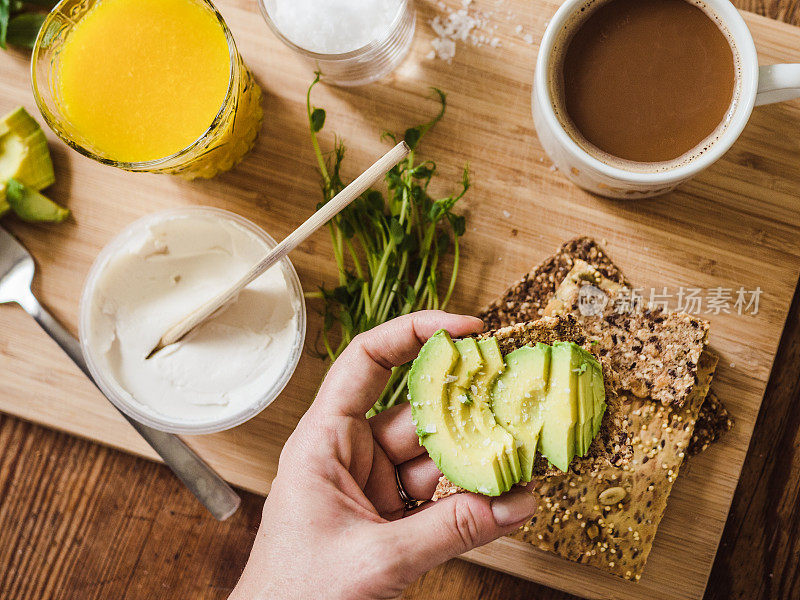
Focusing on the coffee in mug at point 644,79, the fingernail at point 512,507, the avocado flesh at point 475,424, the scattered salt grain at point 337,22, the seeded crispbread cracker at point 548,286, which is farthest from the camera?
the seeded crispbread cracker at point 548,286

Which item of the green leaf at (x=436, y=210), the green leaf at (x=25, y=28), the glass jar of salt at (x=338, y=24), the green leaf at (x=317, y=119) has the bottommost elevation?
the green leaf at (x=436, y=210)

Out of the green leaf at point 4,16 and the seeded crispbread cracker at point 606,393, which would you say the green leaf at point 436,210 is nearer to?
the seeded crispbread cracker at point 606,393

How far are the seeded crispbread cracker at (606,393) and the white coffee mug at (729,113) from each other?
0.99 feet

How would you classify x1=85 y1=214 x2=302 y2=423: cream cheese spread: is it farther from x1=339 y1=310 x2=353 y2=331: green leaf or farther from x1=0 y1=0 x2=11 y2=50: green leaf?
x1=0 y1=0 x2=11 y2=50: green leaf

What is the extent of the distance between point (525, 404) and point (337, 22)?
2.86 feet

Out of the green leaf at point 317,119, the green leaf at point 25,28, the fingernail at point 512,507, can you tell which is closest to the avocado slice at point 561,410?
the fingernail at point 512,507

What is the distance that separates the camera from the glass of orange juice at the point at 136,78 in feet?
4.20

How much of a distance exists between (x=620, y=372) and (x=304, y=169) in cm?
85

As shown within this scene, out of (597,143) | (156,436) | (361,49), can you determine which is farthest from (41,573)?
(597,143)

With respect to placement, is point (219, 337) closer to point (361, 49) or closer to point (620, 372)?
point (361, 49)

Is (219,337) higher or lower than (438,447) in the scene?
lower

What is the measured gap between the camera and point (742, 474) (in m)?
1.61

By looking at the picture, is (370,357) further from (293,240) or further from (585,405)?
(585,405)

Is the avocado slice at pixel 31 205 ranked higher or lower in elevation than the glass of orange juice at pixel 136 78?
lower
